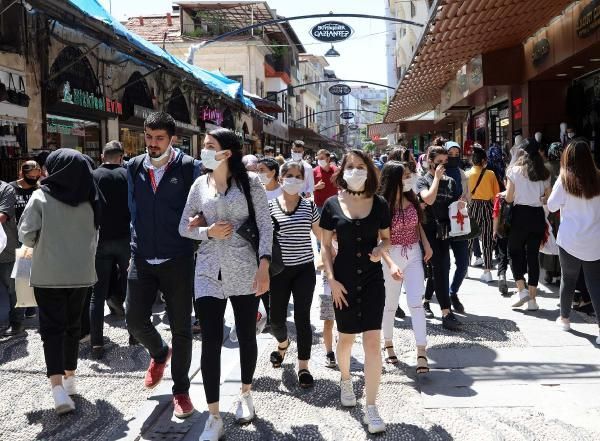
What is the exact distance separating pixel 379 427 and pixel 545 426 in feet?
3.38

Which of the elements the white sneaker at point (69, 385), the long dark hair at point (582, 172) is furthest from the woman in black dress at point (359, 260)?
the long dark hair at point (582, 172)

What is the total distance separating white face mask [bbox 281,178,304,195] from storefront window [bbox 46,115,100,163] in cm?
755

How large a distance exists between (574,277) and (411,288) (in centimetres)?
179

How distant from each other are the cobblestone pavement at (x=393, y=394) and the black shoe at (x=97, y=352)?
0.26 ft

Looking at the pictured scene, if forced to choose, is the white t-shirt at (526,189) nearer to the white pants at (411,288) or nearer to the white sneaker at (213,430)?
the white pants at (411,288)

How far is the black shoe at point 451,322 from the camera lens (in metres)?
6.20

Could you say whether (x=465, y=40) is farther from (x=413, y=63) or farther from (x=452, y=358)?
(x=452, y=358)

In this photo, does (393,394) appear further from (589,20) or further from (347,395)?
(589,20)

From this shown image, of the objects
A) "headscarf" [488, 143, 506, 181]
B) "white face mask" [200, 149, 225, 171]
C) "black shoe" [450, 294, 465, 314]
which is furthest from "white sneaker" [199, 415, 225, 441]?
"headscarf" [488, 143, 506, 181]

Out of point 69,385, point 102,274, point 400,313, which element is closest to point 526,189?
point 400,313

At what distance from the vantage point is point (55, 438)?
3963mm

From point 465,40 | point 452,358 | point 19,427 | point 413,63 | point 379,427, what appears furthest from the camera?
point 413,63

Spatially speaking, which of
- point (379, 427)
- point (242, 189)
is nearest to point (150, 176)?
point (242, 189)

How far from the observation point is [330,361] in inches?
207
